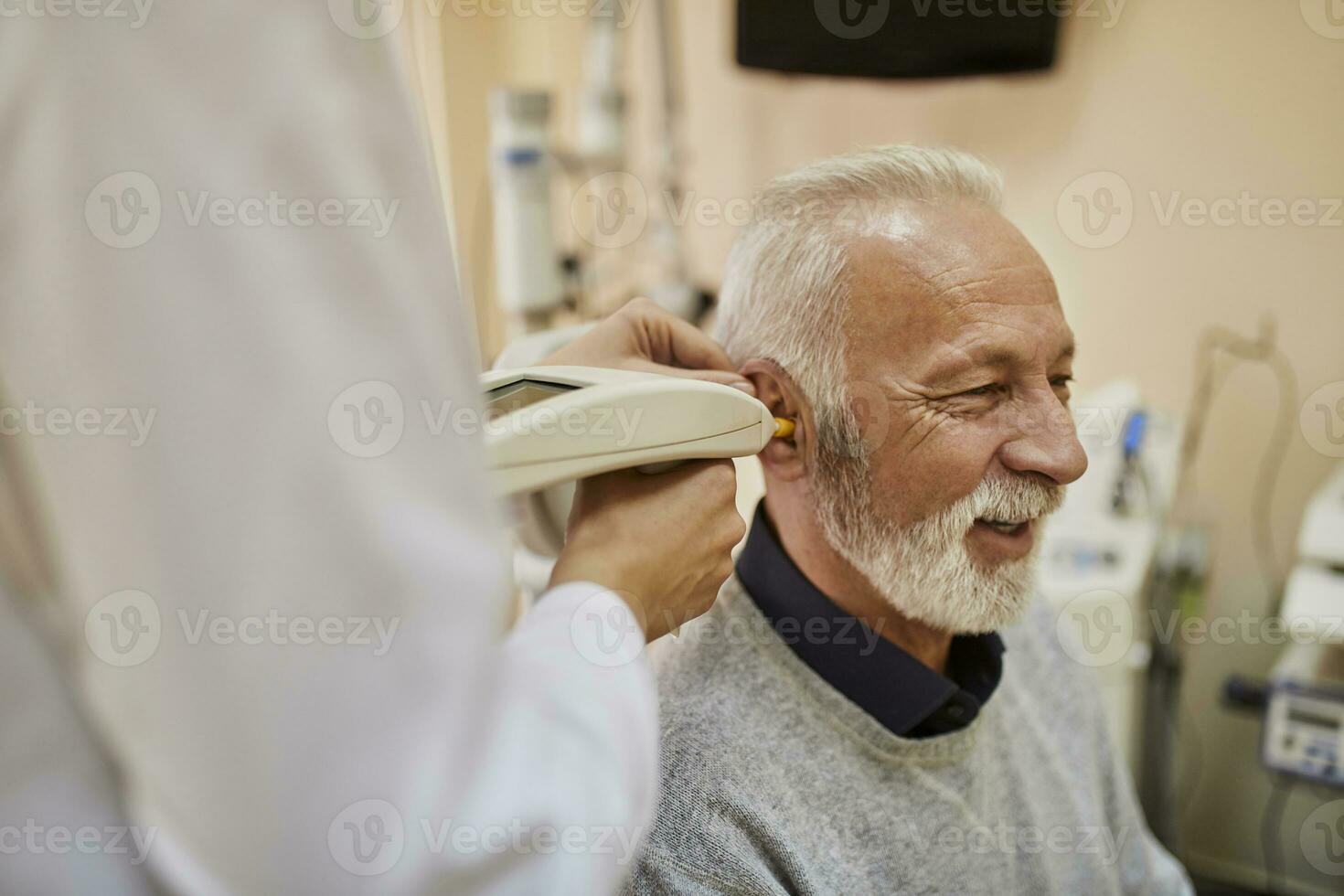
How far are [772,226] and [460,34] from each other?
2189mm

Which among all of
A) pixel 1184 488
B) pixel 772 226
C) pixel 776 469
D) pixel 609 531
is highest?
pixel 772 226

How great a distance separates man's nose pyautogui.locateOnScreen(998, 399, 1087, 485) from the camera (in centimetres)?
87

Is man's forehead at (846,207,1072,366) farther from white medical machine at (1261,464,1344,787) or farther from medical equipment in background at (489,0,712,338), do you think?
medical equipment in background at (489,0,712,338)

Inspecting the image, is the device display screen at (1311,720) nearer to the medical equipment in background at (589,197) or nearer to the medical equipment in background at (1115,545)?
the medical equipment in background at (1115,545)

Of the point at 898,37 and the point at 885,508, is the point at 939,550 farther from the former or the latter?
the point at 898,37

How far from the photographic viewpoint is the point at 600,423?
64 cm

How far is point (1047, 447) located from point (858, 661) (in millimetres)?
266

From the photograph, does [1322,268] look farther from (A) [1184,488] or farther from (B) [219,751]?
(B) [219,751]

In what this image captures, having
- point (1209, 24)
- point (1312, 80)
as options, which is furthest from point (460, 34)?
point (1312, 80)

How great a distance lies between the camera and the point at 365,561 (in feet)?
1.25

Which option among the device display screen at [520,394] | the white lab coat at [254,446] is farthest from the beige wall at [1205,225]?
the white lab coat at [254,446]

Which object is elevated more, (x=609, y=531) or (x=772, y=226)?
(x=772, y=226)

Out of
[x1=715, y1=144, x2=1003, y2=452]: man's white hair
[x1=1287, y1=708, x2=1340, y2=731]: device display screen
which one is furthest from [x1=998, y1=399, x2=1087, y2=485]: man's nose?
[x1=1287, y1=708, x2=1340, y2=731]: device display screen

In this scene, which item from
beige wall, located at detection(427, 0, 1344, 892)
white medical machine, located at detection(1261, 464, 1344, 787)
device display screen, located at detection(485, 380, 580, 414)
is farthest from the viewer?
beige wall, located at detection(427, 0, 1344, 892)
